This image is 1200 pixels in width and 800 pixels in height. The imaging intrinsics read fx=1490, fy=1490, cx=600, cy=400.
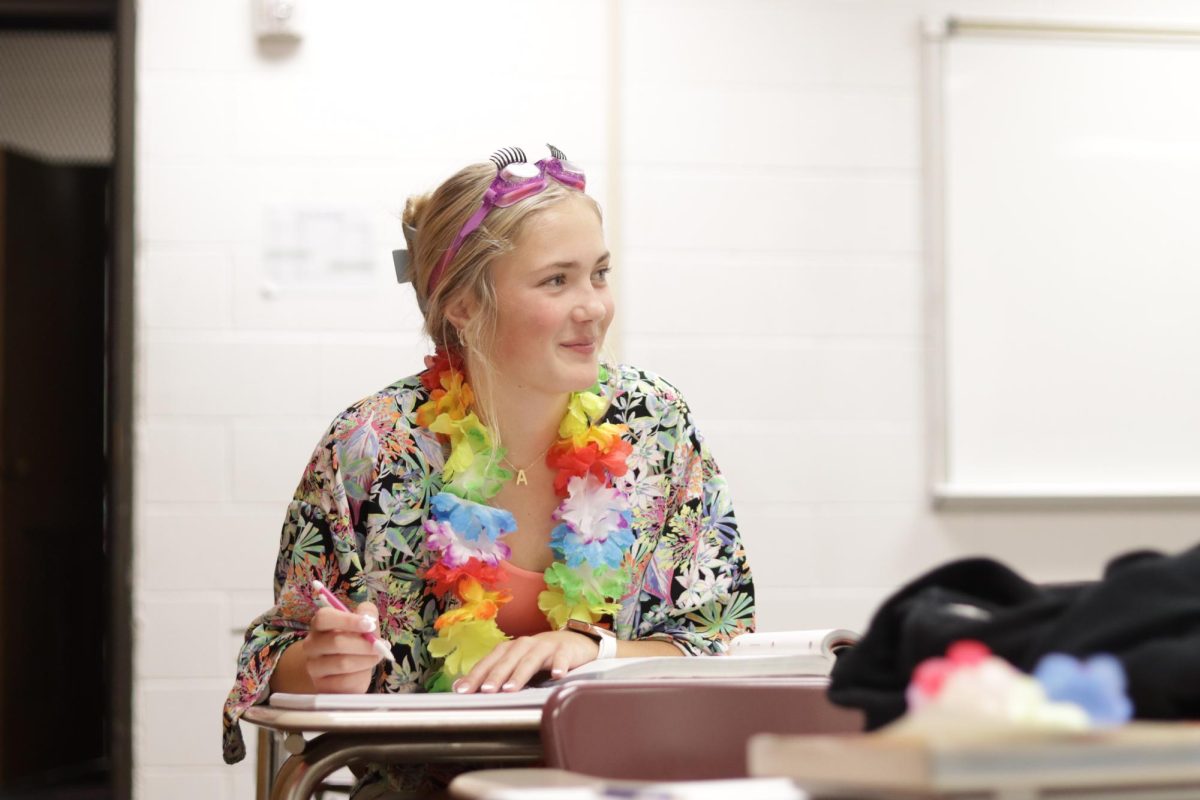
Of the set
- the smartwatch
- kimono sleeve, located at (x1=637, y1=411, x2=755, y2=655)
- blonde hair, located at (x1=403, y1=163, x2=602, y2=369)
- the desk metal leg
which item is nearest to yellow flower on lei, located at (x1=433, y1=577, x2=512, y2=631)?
the smartwatch

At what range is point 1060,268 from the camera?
3877 mm

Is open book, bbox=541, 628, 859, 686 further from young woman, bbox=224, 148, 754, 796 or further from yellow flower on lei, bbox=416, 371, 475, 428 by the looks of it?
yellow flower on lei, bbox=416, 371, 475, 428

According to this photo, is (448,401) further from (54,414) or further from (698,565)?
(54,414)

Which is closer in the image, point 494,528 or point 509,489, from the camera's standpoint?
point 494,528

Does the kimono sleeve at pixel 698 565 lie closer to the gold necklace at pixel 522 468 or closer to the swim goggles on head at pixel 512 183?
the gold necklace at pixel 522 468

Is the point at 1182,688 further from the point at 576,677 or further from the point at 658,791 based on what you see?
the point at 576,677

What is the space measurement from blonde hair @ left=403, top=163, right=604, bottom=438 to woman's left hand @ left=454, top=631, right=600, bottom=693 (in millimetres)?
381

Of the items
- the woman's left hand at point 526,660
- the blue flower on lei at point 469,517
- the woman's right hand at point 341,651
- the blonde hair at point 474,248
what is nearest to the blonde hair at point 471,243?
the blonde hair at point 474,248

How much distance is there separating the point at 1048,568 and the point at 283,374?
2016 mm

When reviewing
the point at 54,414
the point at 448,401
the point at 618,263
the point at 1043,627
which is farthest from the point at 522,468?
the point at 54,414

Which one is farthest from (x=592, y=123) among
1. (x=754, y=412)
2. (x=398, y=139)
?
(x=754, y=412)

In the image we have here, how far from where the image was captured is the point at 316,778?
4.98 ft

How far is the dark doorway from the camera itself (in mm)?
5328

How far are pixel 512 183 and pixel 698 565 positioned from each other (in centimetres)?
64
